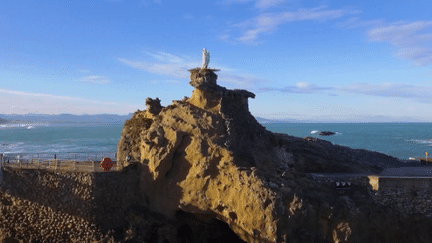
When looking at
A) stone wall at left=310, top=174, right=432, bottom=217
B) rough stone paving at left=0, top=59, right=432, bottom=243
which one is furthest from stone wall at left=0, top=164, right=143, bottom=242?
stone wall at left=310, top=174, right=432, bottom=217

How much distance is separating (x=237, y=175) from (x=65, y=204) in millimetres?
9709

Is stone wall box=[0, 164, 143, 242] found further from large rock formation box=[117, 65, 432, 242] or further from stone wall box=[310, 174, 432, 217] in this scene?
stone wall box=[310, 174, 432, 217]

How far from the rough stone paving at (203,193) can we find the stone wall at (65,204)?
54 millimetres

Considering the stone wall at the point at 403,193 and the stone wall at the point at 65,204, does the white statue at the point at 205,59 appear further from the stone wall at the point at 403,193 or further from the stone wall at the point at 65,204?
the stone wall at the point at 403,193

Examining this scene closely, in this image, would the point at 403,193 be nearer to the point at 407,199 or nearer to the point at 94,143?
the point at 407,199

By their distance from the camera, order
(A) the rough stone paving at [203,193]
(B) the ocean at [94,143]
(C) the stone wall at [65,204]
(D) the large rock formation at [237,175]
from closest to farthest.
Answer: (D) the large rock formation at [237,175]
(A) the rough stone paving at [203,193]
(C) the stone wall at [65,204]
(B) the ocean at [94,143]

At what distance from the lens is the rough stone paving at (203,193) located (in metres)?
16.3

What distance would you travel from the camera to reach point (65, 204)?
1909cm

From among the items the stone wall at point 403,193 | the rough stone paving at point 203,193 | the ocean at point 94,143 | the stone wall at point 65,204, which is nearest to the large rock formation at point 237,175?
the rough stone paving at point 203,193

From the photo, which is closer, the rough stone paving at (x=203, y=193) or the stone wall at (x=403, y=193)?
the rough stone paving at (x=203, y=193)

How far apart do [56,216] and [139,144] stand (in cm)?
591

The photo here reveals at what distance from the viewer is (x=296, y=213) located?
16.0 metres

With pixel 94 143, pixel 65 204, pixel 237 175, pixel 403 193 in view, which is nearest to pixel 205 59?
pixel 237 175

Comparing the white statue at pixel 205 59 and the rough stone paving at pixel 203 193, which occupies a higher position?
the white statue at pixel 205 59
